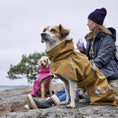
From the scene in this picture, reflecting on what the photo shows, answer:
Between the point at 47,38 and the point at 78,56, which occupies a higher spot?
the point at 47,38

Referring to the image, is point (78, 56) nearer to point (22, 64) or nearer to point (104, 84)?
point (104, 84)

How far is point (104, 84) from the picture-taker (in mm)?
3150

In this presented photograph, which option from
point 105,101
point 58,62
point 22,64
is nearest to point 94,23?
point 58,62

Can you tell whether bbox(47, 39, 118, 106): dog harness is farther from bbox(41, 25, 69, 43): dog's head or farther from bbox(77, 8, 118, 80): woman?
bbox(77, 8, 118, 80): woman

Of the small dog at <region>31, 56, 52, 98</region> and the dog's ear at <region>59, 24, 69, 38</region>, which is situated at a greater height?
the dog's ear at <region>59, 24, 69, 38</region>

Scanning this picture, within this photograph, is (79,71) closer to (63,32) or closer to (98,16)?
(63,32)

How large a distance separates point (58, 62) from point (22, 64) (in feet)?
45.3

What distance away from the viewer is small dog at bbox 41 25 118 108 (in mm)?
2920

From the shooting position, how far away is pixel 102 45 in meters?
3.75

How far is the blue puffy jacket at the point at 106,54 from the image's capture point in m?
3.59

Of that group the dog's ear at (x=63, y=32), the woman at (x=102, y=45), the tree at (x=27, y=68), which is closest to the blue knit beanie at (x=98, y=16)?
the woman at (x=102, y=45)

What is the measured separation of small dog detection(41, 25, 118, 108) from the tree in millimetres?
13346

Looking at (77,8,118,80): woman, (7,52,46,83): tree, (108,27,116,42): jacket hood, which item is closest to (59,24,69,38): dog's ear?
(77,8,118,80): woman

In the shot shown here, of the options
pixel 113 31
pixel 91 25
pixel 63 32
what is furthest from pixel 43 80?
pixel 63 32
